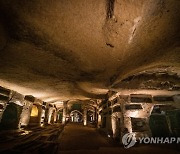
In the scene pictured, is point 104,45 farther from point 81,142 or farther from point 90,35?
point 81,142

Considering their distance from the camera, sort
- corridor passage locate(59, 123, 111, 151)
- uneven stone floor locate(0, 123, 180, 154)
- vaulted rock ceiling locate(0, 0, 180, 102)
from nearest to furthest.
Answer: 1. vaulted rock ceiling locate(0, 0, 180, 102)
2. uneven stone floor locate(0, 123, 180, 154)
3. corridor passage locate(59, 123, 111, 151)

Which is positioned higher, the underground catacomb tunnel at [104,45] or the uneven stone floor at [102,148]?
the underground catacomb tunnel at [104,45]

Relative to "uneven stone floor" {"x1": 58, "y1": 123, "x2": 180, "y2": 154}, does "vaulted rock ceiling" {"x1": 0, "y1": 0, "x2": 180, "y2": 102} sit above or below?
above

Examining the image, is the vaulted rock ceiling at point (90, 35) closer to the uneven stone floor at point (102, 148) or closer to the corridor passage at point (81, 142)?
the uneven stone floor at point (102, 148)

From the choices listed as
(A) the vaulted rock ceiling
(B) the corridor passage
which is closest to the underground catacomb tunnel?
(A) the vaulted rock ceiling

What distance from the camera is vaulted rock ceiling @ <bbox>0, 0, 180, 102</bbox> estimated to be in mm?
1962

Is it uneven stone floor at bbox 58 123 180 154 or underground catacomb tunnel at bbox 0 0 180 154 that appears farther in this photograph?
uneven stone floor at bbox 58 123 180 154

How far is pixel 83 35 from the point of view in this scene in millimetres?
2672

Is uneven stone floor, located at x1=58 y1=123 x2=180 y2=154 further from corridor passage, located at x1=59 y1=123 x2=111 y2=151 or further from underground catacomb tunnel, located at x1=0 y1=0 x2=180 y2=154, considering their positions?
underground catacomb tunnel, located at x1=0 y1=0 x2=180 y2=154

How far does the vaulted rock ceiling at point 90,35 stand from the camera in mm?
1962

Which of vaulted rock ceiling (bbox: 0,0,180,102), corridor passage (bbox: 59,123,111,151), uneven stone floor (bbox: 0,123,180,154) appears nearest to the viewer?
vaulted rock ceiling (bbox: 0,0,180,102)

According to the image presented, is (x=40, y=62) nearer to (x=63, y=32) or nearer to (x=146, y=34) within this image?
(x=63, y=32)

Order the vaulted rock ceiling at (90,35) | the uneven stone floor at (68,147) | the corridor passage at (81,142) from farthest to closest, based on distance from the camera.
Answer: the corridor passage at (81,142) → the uneven stone floor at (68,147) → the vaulted rock ceiling at (90,35)

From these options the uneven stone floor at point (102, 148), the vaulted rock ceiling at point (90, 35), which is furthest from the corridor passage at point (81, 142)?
the vaulted rock ceiling at point (90, 35)
